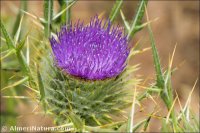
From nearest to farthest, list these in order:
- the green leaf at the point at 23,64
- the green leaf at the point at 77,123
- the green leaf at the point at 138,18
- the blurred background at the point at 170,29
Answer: the green leaf at the point at 77,123 < the green leaf at the point at 23,64 < the green leaf at the point at 138,18 < the blurred background at the point at 170,29

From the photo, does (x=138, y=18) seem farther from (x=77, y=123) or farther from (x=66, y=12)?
(x=77, y=123)

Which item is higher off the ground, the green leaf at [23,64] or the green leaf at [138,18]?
the green leaf at [138,18]

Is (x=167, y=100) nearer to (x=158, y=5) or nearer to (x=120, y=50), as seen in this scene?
(x=120, y=50)

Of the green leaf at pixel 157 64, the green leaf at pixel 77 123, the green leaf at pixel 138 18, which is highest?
the green leaf at pixel 138 18

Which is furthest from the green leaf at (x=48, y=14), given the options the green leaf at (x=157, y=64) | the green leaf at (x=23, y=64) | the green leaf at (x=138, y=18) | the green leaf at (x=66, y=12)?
the green leaf at (x=157, y=64)

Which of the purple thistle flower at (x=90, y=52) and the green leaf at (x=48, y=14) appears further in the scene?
the green leaf at (x=48, y=14)

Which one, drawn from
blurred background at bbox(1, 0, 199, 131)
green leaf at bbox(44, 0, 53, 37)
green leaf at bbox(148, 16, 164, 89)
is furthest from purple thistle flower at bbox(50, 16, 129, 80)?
blurred background at bbox(1, 0, 199, 131)

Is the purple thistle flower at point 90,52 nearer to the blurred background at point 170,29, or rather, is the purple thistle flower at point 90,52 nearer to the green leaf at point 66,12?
the green leaf at point 66,12

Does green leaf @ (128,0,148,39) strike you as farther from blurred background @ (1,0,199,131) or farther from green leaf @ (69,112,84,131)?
blurred background @ (1,0,199,131)

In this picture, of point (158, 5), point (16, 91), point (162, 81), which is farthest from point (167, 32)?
point (162, 81)
